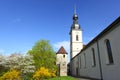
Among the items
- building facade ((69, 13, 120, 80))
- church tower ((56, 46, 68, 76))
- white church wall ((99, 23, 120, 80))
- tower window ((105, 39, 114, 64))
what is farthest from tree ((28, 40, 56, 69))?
tower window ((105, 39, 114, 64))

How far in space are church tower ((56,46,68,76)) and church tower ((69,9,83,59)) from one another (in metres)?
4.21

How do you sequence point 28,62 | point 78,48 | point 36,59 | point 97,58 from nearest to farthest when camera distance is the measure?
point 97,58 → point 28,62 → point 36,59 → point 78,48

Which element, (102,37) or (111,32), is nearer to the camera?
(111,32)

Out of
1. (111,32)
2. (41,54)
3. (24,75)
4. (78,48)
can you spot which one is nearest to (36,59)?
(41,54)

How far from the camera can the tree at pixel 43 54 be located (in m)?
31.6

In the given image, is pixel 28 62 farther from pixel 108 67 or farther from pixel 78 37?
pixel 78 37

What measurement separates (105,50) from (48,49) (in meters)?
22.3

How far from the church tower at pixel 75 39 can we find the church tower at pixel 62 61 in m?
4.21

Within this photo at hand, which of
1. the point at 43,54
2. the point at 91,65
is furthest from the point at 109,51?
the point at 43,54

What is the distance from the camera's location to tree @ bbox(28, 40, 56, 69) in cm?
3164

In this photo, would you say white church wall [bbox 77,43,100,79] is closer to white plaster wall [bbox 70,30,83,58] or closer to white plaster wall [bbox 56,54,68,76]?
white plaster wall [bbox 56,54,68,76]

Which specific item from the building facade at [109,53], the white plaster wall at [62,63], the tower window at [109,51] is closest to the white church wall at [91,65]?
the building facade at [109,53]

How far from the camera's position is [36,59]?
1278 inches

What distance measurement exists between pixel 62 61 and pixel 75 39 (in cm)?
1038
